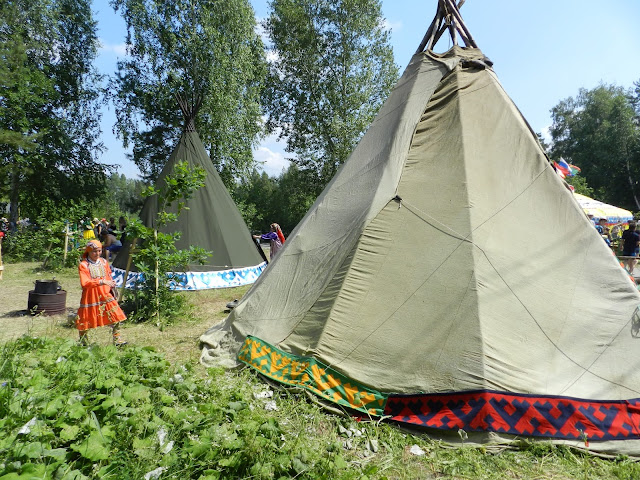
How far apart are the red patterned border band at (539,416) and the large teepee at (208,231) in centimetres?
603

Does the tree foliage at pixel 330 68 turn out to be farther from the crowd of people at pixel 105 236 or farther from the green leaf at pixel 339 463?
the green leaf at pixel 339 463

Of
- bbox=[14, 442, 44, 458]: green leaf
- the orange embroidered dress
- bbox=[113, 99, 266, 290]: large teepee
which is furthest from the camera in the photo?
bbox=[113, 99, 266, 290]: large teepee

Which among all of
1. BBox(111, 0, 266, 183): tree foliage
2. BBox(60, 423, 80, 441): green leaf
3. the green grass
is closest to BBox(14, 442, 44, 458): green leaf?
the green grass

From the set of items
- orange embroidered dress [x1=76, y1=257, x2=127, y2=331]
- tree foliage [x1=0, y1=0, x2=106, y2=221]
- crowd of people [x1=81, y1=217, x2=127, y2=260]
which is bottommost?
orange embroidered dress [x1=76, y1=257, x2=127, y2=331]

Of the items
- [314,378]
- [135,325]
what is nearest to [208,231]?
[135,325]

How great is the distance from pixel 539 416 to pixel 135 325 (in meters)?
4.99

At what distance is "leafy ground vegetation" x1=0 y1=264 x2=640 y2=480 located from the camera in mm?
1867

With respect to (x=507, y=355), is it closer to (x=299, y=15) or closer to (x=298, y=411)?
(x=298, y=411)

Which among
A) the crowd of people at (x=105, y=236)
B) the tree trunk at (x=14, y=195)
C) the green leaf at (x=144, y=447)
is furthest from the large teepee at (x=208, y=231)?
the tree trunk at (x=14, y=195)

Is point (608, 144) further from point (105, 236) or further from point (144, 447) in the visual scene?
point (144, 447)

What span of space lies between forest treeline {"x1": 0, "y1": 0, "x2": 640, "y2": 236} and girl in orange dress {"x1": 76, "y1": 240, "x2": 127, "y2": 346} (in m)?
8.31

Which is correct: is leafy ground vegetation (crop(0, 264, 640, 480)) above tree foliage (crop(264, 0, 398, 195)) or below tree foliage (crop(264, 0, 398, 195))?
below

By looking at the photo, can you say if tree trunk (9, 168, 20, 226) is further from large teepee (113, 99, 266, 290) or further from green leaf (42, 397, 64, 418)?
green leaf (42, 397, 64, 418)

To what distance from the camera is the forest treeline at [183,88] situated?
13977 mm
